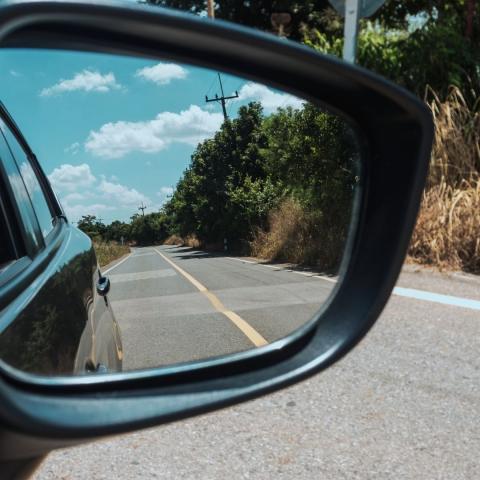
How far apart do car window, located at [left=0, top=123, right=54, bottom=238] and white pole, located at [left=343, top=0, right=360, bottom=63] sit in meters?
5.98

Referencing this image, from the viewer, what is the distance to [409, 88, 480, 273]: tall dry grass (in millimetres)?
8062

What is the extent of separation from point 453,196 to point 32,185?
8.10 meters

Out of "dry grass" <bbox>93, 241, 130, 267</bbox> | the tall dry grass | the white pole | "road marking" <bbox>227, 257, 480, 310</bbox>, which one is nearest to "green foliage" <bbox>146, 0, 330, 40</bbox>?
the tall dry grass

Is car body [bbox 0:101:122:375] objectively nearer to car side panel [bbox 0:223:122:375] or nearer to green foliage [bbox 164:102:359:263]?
car side panel [bbox 0:223:122:375]

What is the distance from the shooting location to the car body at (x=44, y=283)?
1.05 meters

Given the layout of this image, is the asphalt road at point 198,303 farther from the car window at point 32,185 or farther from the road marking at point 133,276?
the car window at point 32,185

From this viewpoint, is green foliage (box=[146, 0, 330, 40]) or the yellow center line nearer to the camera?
the yellow center line

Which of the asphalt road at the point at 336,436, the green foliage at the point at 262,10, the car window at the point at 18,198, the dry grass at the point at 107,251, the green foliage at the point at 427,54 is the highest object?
the green foliage at the point at 262,10

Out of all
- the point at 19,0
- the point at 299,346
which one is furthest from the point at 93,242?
the point at 19,0

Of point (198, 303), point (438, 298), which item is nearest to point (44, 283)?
point (198, 303)

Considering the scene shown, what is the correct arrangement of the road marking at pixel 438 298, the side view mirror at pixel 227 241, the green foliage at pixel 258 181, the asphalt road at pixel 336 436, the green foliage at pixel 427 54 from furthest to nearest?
the green foliage at pixel 427 54 < the road marking at pixel 438 298 < the asphalt road at pixel 336 436 < the green foliage at pixel 258 181 < the side view mirror at pixel 227 241

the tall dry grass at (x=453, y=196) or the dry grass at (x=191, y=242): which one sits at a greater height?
the tall dry grass at (x=453, y=196)

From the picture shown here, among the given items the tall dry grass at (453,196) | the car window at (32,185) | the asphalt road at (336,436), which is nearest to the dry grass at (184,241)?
the car window at (32,185)

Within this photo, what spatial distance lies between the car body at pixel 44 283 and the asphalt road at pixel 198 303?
51 mm
